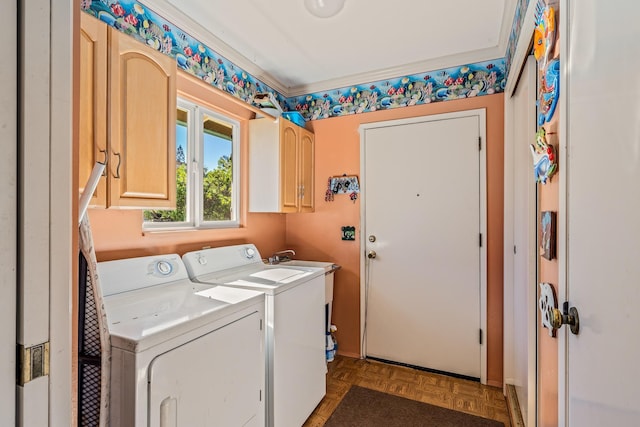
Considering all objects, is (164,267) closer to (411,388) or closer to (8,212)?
(8,212)

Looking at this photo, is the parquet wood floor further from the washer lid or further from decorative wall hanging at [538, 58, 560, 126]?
decorative wall hanging at [538, 58, 560, 126]

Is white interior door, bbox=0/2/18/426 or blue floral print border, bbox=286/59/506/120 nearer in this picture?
white interior door, bbox=0/2/18/426

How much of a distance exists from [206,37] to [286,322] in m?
1.89

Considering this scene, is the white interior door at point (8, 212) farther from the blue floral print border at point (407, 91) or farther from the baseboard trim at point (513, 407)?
the blue floral print border at point (407, 91)

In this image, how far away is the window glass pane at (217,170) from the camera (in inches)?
90.9

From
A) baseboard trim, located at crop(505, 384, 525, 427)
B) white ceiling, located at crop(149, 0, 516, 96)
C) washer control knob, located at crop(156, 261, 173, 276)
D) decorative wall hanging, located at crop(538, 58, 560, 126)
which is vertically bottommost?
baseboard trim, located at crop(505, 384, 525, 427)

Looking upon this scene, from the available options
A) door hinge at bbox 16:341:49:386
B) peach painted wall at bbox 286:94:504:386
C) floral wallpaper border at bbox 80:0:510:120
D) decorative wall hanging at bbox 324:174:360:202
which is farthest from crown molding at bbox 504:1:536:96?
door hinge at bbox 16:341:49:386

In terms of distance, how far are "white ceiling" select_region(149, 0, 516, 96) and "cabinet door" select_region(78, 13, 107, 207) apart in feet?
2.28

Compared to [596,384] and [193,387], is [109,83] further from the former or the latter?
[596,384]

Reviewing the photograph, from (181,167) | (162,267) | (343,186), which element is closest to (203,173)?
(181,167)

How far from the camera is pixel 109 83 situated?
1311 mm

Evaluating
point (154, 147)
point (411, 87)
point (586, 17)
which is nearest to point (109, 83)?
point (154, 147)

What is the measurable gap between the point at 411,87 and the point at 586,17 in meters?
1.96

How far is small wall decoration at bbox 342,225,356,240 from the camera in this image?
281 centimetres
